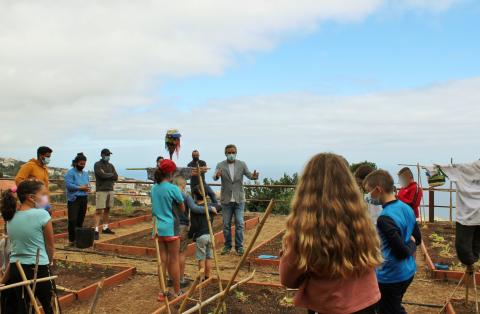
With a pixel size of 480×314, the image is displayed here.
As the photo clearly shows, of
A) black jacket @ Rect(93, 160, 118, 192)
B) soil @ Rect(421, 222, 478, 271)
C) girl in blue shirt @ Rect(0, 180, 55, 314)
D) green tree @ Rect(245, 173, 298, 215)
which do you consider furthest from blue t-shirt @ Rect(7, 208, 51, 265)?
green tree @ Rect(245, 173, 298, 215)

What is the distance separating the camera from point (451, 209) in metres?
9.88

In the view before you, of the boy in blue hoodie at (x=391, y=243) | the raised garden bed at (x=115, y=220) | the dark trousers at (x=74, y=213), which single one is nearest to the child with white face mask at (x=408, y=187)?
the boy in blue hoodie at (x=391, y=243)

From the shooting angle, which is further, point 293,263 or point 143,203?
point 143,203

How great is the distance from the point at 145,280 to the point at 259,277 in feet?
4.96

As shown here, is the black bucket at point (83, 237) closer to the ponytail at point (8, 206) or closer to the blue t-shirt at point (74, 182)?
the blue t-shirt at point (74, 182)

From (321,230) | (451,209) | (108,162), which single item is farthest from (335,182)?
(451,209)

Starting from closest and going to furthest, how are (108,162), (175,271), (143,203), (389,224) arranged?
(389,224) < (175,271) < (108,162) < (143,203)

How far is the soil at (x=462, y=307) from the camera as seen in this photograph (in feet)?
13.9

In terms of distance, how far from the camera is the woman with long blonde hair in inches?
72.9

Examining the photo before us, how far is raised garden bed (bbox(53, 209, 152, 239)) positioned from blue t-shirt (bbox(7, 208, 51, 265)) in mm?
5120

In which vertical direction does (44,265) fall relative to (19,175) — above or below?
below

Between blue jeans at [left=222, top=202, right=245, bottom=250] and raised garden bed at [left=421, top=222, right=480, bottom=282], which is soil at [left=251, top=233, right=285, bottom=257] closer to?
blue jeans at [left=222, top=202, right=245, bottom=250]

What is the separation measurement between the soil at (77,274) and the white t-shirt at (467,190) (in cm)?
430

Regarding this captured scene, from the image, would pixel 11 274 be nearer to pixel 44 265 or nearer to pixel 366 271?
pixel 44 265
